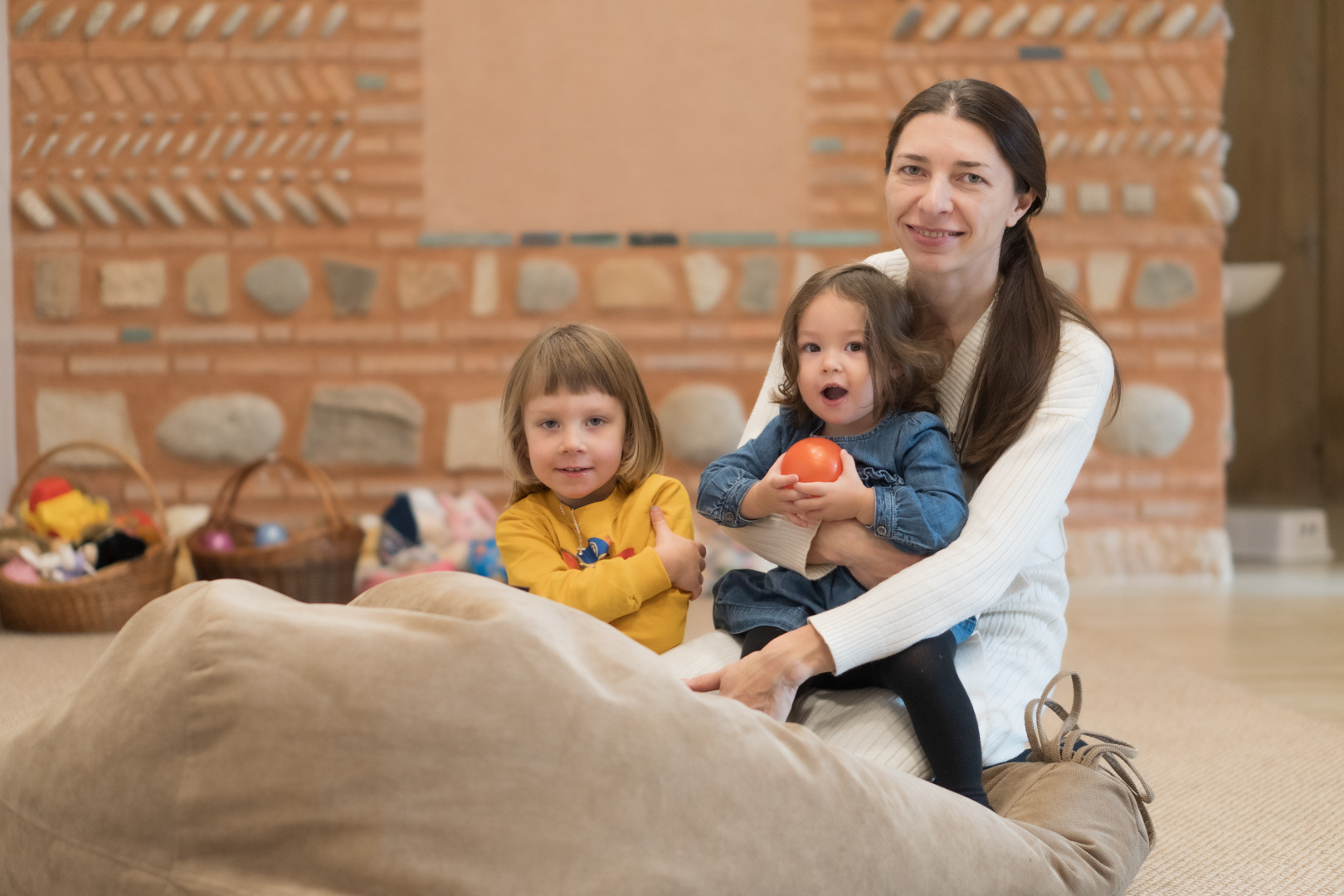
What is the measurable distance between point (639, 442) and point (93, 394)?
270 cm

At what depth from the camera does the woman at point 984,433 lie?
1.32 meters

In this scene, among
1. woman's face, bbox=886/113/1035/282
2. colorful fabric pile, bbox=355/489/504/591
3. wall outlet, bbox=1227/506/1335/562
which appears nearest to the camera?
woman's face, bbox=886/113/1035/282

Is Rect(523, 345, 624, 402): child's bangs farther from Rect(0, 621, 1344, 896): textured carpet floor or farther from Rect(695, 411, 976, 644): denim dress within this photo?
Rect(0, 621, 1344, 896): textured carpet floor

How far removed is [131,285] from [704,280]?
1.79m

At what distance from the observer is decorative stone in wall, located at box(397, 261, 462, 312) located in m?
3.70

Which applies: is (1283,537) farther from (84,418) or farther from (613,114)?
(84,418)

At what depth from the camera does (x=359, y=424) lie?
369 centimetres

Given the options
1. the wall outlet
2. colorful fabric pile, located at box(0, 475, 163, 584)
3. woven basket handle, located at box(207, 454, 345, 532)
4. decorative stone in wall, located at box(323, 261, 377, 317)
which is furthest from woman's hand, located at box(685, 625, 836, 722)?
the wall outlet

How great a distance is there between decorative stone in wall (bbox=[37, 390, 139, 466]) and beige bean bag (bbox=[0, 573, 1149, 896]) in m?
2.81

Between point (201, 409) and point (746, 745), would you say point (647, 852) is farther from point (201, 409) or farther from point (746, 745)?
point (201, 409)

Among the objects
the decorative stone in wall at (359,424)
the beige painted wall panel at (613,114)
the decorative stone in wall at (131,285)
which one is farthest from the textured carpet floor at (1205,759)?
the beige painted wall panel at (613,114)

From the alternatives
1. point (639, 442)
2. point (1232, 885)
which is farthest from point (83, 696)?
point (1232, 885)

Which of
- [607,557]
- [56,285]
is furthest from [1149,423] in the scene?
[56,285]

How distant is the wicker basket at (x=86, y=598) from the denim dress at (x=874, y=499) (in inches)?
75.5
